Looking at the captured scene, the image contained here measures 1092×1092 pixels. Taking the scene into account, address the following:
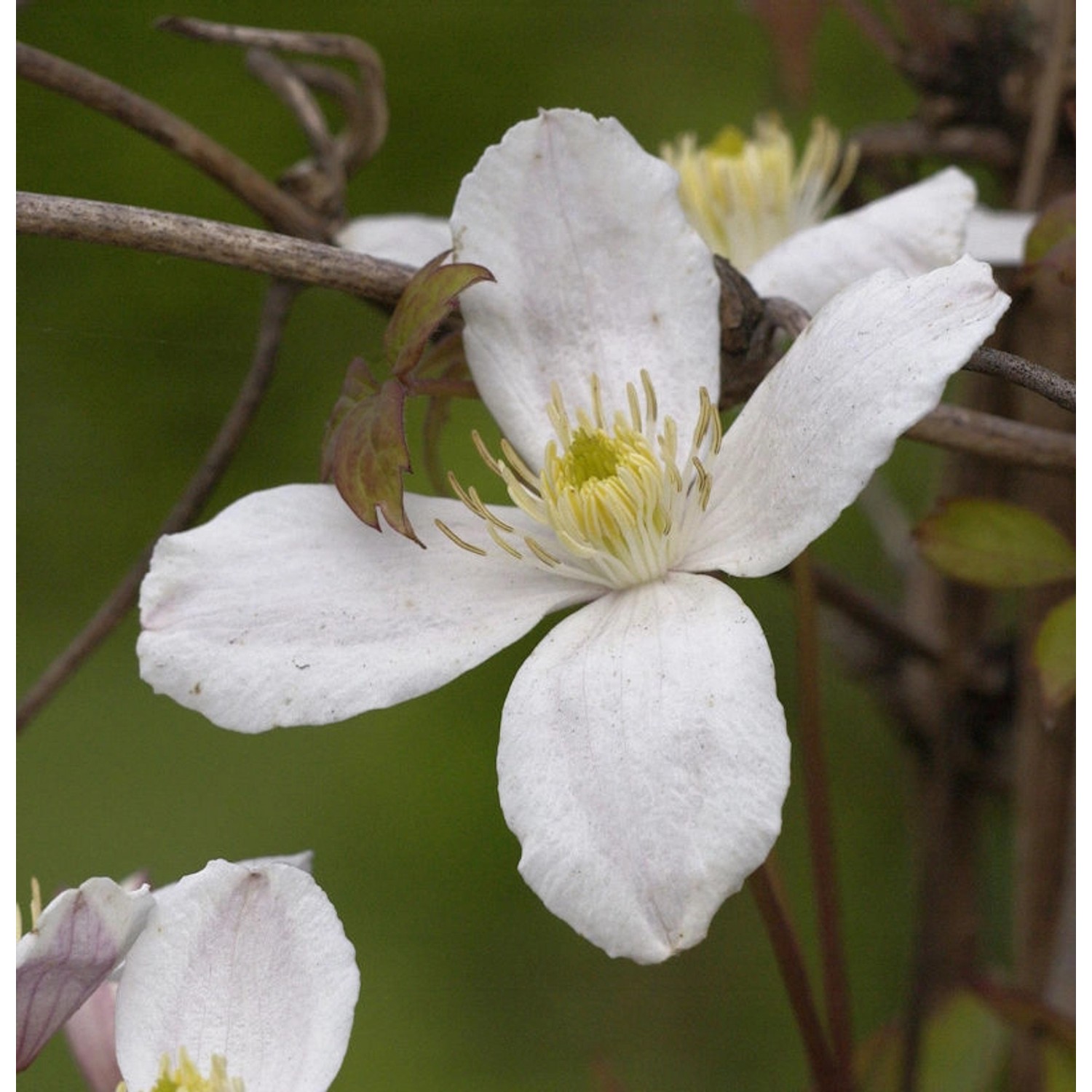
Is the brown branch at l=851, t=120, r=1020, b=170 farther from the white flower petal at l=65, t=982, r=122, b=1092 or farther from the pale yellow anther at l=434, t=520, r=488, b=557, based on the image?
the white flower petal at l=65, t=982, r=122, b=1092

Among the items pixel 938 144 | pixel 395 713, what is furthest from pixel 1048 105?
pixel 395 713

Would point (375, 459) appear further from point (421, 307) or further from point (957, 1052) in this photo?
point (957, 1052)

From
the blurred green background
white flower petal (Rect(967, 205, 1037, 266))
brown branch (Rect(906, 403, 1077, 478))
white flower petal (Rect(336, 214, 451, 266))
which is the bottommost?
the blurred green background

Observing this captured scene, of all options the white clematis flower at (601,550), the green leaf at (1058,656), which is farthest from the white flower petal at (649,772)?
the green leaf at (1058,656)

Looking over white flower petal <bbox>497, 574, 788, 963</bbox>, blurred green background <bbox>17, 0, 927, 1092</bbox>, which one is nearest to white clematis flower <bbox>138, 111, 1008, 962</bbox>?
white flower petal <bbox>497, 574, 788, 963</bbox>

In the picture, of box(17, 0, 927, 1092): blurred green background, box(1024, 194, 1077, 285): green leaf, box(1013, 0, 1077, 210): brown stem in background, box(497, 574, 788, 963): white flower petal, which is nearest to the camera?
box(497, 574, 788, 963): white flower petal
